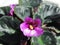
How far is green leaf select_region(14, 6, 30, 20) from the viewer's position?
3.96 feet

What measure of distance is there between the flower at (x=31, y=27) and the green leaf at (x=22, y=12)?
1.7 inches

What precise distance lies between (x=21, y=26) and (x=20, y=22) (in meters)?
0.06

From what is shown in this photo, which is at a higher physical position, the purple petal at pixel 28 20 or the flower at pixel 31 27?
the purple petal at pixel 28 20

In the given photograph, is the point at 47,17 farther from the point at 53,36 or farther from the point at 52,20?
the point at 53,36

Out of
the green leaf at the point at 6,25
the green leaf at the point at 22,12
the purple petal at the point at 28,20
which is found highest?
the green leaf at the point at 22,12

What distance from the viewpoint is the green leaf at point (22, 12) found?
3.96 ft

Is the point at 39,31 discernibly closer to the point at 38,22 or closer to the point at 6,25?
the point at 38,22

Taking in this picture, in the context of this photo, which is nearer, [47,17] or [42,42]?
[42,42]

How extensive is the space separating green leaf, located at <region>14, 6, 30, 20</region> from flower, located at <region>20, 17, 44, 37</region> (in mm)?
43

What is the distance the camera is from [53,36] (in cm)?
117

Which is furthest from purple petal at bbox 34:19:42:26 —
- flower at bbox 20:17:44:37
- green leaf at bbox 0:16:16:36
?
green leaf at bbox 0:16:16:36

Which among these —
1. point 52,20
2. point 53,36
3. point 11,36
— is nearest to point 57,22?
point 52,20

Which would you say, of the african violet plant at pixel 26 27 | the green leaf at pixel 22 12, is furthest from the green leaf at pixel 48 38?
the green leaf at pixel 22 12

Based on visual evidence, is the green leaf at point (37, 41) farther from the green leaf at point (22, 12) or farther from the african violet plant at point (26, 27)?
the green leaf at point (22, 12)
